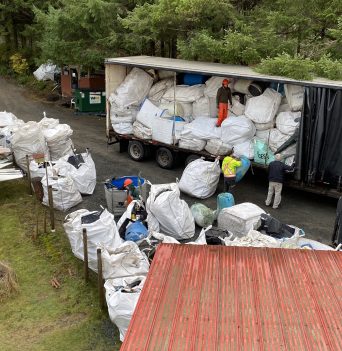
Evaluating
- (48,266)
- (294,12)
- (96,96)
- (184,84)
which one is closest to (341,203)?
(48,266)

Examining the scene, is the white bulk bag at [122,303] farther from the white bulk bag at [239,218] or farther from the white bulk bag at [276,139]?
the white bulk bag at [276,139]

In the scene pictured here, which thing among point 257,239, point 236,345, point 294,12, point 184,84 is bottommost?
point 257,239

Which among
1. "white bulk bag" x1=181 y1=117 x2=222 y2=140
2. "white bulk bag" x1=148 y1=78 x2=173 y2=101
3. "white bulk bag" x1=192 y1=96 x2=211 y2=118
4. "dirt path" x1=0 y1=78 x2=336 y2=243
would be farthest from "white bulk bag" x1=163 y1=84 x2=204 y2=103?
"dirt path" x1=0 y1=78 x2=336 y2=243

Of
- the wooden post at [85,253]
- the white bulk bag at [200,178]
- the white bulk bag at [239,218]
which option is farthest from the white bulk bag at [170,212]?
the white bulk bag at [200,178]

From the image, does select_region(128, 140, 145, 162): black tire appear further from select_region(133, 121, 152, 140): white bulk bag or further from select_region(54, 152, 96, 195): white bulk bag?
select_region(54, 152, 96, 195): white bulk bag

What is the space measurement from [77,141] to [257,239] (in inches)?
395

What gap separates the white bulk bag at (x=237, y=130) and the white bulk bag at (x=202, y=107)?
3.74 ft

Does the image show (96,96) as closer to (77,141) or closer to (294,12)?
(77,141)

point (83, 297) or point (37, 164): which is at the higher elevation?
point (37, 164)

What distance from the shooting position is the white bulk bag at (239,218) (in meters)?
8.64

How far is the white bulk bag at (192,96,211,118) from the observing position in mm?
12562

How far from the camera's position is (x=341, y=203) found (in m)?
7.89

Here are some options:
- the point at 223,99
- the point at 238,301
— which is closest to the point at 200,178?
the point at 223,99

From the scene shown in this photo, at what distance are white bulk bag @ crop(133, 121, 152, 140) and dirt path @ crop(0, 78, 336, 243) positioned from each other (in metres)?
0.86
